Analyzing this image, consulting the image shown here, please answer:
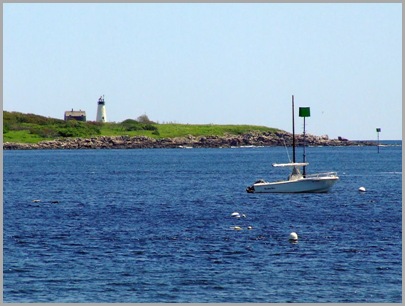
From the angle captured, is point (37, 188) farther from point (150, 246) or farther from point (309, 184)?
point (150, 246)

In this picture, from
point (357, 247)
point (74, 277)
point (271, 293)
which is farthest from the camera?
point (357, 247)

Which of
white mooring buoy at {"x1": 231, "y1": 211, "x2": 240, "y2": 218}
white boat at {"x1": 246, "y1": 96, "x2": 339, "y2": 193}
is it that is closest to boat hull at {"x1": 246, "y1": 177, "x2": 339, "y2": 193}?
white boat at {"x1": 246, "y1": 96, "x2": 339, "y2": 193}

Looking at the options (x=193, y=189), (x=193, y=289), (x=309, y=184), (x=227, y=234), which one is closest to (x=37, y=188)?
(x=193, y=189)

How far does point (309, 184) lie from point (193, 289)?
1816 inches

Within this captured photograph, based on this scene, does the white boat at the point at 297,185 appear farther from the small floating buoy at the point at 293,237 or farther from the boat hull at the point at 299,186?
the small floating buoy at the point at 293,237

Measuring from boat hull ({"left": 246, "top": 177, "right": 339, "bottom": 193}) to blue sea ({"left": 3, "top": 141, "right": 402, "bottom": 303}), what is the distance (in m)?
1.02

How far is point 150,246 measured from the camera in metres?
48.7

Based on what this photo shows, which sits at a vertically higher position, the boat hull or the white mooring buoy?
the boat hull

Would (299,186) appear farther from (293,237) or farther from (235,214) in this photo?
(293,237)

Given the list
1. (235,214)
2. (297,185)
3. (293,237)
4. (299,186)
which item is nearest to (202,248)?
(293,237)

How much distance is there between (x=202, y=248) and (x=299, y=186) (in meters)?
35.7

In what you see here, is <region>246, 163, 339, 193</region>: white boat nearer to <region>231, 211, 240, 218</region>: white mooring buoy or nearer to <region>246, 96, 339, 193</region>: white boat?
<region>246, 96, 339, 193</region>: white boat

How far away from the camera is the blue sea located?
37531 millimetres

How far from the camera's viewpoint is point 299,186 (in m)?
82.3
